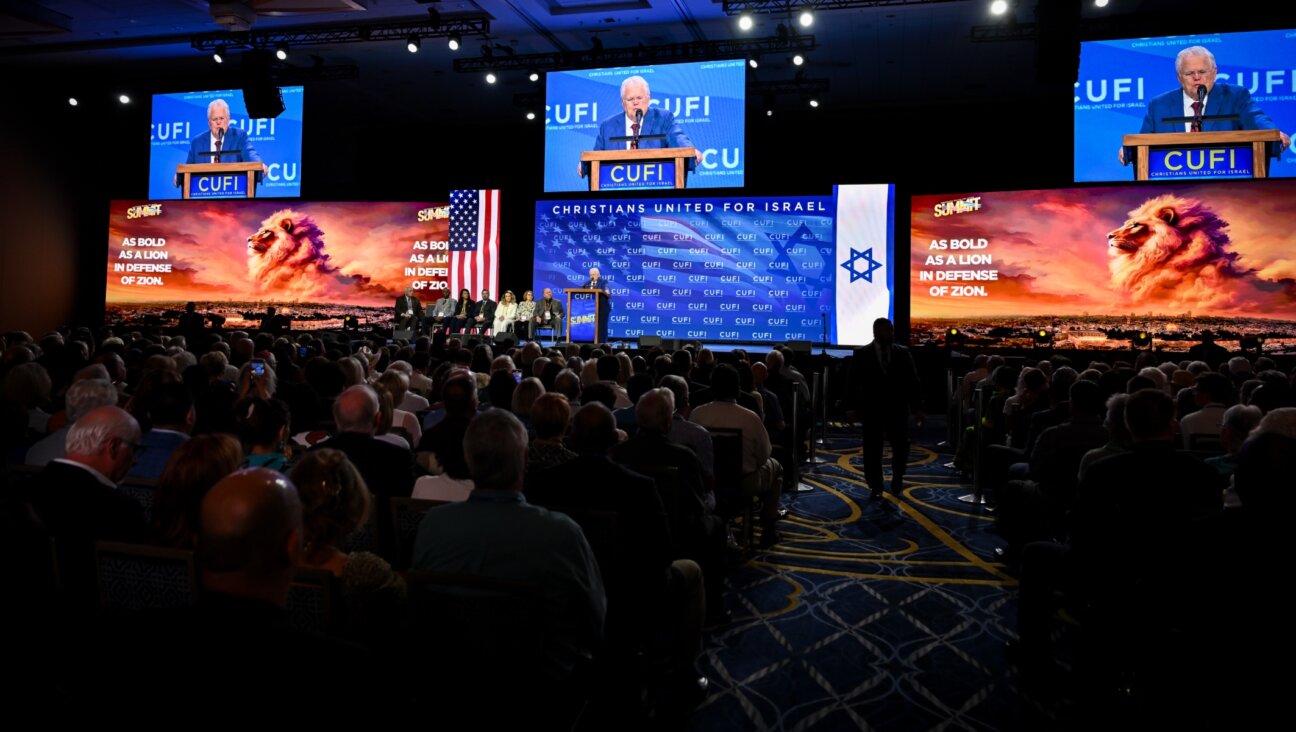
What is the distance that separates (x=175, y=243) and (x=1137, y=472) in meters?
19.7

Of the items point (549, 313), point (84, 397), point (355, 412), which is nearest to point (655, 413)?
point (355, 412)

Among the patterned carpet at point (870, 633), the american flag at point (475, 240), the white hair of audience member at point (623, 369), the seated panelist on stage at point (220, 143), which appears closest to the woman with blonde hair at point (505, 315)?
the american flag at point (475, 240)

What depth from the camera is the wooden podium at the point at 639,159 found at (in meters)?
13.6

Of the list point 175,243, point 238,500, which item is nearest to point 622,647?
point 238,500

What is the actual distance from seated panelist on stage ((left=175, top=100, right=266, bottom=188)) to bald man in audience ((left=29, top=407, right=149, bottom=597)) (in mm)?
14832

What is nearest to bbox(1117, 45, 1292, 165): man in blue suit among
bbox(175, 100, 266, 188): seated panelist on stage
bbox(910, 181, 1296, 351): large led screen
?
bbox(910, 181, 1296, 351): large led screen

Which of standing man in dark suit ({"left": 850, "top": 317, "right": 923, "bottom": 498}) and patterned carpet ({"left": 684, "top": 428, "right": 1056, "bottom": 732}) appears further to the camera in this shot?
standing man in dark suit ({"left": 850, "top": 317, "right": 923, "bottom": 498})

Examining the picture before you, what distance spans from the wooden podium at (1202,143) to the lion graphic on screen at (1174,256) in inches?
45.7

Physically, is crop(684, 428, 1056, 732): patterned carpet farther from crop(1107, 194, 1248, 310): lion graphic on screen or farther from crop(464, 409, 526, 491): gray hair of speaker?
crop(1107, 194, 1248, 310): lion graphic on screen

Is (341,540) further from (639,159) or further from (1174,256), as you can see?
(1174,256)

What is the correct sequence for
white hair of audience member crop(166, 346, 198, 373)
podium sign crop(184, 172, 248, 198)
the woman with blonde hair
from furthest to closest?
podium sign crop(184, 172, 248, 198) → the woman with blonde hair → white hair of audience member crop(166, 346, 198, 373)

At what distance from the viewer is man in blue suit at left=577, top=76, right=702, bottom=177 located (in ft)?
44.8

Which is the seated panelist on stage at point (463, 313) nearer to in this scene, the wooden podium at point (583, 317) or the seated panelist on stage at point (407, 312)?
the seated panelist on stage at point (407, 312)

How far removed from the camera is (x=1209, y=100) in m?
11.8
